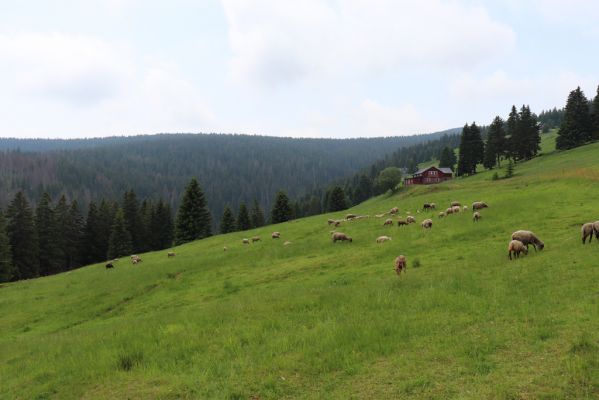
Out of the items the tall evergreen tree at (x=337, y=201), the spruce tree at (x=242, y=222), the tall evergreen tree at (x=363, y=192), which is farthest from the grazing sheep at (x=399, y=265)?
the tall evergreen tree at (x=363, y=192)

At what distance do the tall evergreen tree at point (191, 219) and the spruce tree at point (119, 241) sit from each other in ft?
32.8

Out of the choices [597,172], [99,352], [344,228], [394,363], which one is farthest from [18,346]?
[597,172]

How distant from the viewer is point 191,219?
7900 centimetres

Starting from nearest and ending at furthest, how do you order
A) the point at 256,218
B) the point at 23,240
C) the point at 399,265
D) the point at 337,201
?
the point at 399,265 < the point at 23,240 < the point at 256,218 < the point at 337,201

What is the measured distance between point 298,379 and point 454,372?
3.86 m

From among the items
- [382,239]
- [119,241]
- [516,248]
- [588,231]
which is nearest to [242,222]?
[119,241]

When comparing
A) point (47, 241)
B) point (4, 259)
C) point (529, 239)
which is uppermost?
point (529, 239)

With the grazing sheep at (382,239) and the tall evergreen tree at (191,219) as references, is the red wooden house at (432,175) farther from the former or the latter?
the grazing sheep at (382,239)

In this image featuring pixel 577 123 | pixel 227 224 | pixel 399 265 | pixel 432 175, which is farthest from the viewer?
pixel 432 175

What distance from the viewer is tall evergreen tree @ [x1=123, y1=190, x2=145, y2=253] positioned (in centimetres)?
9004

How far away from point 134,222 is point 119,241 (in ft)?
38.1

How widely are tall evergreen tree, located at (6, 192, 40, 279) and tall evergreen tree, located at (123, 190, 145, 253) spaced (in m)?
20.3

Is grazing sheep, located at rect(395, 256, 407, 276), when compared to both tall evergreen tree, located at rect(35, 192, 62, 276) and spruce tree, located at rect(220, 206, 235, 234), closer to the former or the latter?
tall evergreen tree, located at rect(35, 192, 62, 276)

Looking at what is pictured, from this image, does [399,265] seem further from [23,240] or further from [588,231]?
[23,240]
